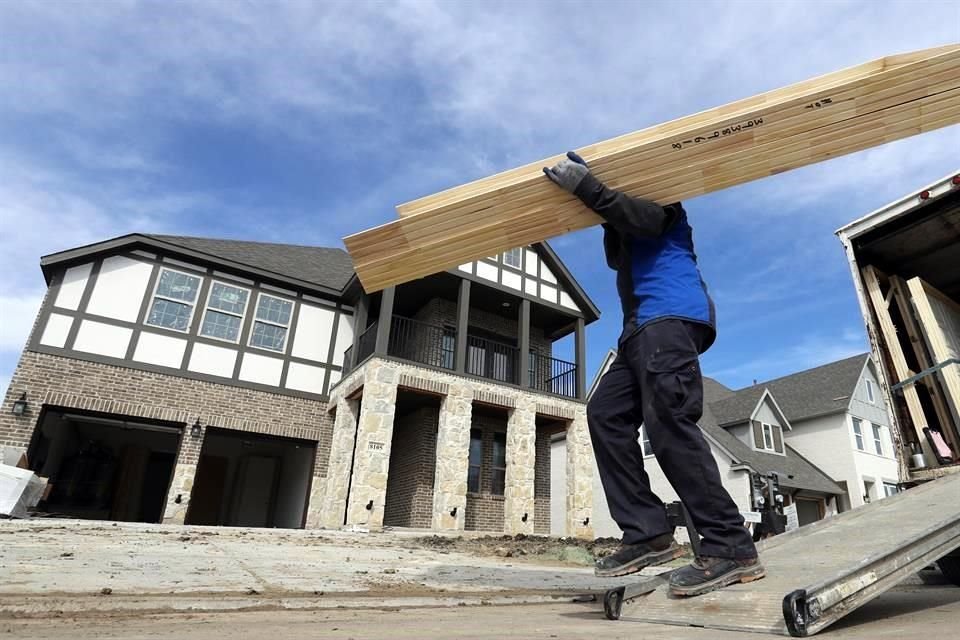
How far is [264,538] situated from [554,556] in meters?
3.83

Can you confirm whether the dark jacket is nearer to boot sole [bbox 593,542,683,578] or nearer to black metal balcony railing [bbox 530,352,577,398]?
boot sole [bbox 593,542,683,578]

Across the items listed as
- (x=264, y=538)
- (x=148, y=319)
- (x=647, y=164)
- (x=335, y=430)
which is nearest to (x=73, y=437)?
(x=148, y=319)

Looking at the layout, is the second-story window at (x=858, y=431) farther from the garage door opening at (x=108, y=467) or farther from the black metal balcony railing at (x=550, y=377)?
the garage door opening at (x=108, y=467)

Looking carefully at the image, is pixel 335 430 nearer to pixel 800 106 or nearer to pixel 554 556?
pixel 554 556

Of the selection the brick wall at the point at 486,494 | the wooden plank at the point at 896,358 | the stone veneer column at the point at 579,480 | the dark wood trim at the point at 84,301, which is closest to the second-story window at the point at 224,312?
the dark wood trim at the point at 84,301

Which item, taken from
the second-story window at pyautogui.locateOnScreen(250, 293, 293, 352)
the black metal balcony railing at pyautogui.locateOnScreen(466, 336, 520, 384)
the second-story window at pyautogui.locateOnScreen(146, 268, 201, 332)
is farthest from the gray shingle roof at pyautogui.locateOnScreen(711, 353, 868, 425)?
the second-story window at pyautogui.locateOnScreen(146, 268, 201, 332)

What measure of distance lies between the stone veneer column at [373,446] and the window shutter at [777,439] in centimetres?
1717

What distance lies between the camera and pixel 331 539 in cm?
743

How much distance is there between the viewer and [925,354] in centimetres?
501

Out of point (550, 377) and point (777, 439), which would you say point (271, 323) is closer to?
point (550, 377)

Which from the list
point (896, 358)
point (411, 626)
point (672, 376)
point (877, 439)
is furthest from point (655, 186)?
point (877, 439)

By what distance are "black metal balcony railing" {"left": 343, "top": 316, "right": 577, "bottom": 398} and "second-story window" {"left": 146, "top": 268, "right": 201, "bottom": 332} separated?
3804 millimetres

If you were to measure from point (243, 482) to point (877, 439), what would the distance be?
2684 centimetres

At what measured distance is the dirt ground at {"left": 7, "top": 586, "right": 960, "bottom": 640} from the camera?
1363 millimetres
